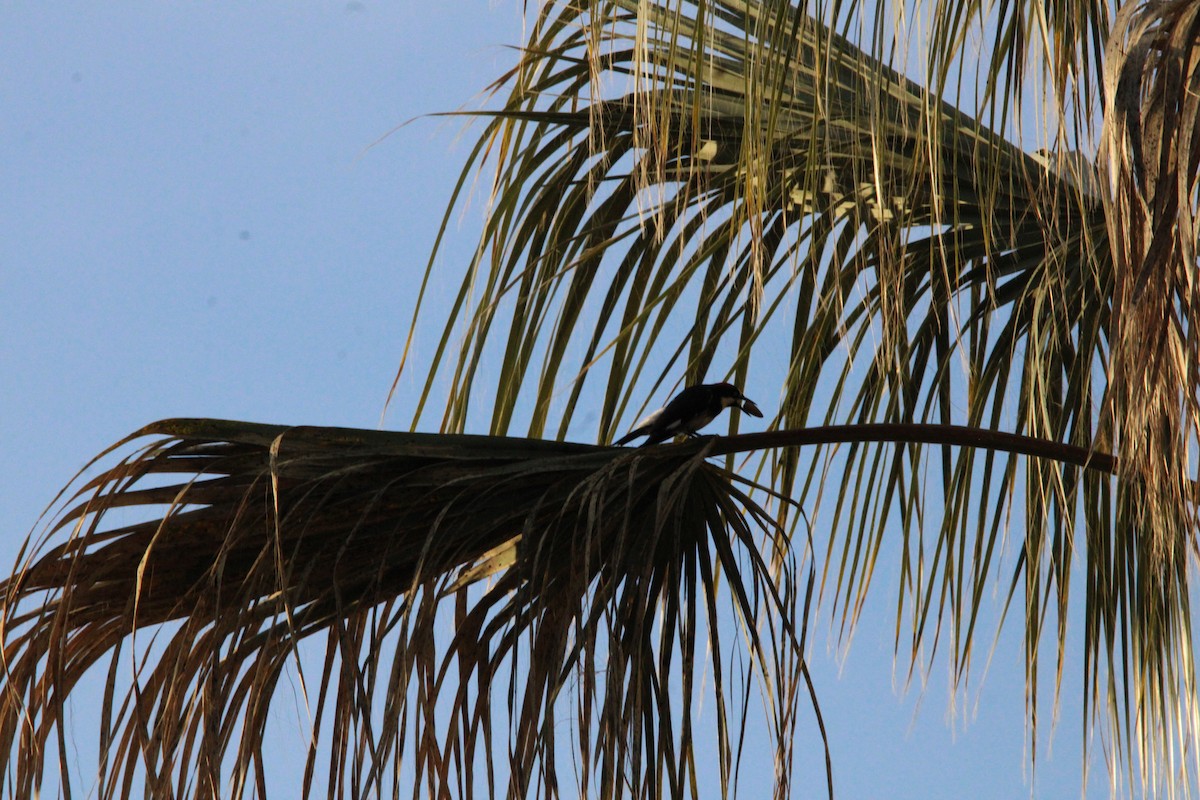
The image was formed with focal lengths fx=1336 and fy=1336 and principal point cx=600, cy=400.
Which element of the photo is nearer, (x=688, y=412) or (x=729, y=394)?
(x=688, y=412)

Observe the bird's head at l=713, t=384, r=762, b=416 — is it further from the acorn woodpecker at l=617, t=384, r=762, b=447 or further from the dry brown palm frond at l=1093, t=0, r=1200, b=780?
the dry brown palm frond at l=1093, t=0, r=1200, b=780

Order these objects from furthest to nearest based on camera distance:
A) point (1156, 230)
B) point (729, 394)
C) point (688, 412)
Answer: point (729, 394), point (688, 412), point (1156, 230)

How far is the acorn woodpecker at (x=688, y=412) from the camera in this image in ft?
8.92

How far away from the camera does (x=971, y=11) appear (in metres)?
1.86

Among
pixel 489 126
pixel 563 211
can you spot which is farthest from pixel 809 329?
pixel 489 126

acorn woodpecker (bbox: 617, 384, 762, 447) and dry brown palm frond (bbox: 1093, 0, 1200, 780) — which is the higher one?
dry brown palm frond (bbox: 1093, 0, 1200, 780)

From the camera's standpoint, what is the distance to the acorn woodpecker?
8.92ft

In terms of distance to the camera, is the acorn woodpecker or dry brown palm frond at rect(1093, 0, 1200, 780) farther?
the acorn woodpecker

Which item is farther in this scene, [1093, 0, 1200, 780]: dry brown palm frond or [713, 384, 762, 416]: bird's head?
[713, 384, 762, 416]: bird's head

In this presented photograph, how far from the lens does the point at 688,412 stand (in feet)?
8.91

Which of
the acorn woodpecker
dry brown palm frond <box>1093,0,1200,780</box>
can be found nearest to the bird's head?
the acorn woodpecker

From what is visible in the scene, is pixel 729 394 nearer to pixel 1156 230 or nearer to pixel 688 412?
pixel 688 412

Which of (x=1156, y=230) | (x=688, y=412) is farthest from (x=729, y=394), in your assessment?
(x=1156, y=230)

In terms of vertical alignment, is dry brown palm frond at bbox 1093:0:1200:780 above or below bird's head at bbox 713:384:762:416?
above
